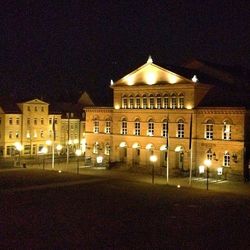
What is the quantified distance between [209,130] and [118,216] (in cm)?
2783

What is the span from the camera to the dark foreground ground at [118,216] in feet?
88.5

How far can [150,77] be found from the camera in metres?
64.1

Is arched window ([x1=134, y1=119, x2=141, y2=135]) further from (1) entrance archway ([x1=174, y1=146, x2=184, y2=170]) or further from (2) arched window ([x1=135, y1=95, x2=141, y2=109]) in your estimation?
(1) entrance archway ([x1=174, y1=146, x2=184, y2=170])

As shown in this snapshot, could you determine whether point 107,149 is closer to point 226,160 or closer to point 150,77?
point 150,77

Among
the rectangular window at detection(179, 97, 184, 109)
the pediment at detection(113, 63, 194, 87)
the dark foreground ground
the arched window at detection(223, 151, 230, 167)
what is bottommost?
the dark foreground ground

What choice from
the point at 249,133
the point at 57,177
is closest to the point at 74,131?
the point at 57,177

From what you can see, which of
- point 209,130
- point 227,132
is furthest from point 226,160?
point 209,130

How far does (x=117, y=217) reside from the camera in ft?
111

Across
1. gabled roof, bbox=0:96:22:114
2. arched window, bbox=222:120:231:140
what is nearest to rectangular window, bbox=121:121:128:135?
arched window, bbox=222:120:231:140

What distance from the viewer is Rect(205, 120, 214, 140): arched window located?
58469 millimetres

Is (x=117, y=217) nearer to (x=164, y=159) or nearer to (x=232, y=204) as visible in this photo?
(x=232, y=204)

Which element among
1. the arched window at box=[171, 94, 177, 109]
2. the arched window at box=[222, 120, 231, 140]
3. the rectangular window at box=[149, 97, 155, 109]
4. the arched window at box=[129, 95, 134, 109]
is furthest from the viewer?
the arched window at box=[129, 95, 134, 109]

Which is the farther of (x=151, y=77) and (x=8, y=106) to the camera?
(x=8, y=106)

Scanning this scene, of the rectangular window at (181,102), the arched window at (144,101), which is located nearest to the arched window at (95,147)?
the arched window at (144,101)
